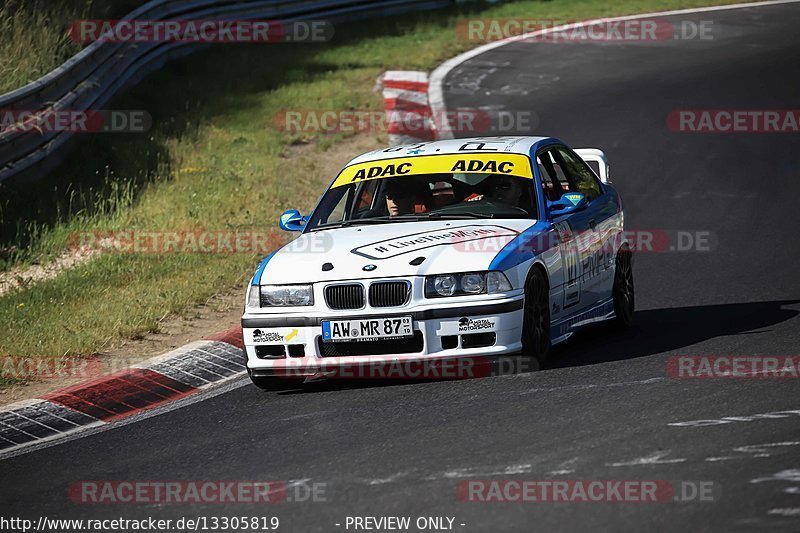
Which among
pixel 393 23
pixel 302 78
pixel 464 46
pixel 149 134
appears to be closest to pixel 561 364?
pixel 149 134

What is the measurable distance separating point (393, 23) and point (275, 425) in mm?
19678

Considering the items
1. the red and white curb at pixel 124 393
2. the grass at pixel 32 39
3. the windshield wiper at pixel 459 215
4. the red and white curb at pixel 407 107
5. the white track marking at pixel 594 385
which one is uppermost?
the grass at pixel 32 39

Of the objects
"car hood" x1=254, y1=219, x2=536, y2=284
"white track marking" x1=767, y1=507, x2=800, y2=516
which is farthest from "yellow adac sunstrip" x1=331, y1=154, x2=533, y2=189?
"white track marking" x1=767, y1=507, x2=800, y2=516

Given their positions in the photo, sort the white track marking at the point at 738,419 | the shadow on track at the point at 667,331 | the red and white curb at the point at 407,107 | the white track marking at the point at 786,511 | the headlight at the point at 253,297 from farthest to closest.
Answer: the red and white curb at the point at 407,107 → the shadow on track at the point at 667,331 → the headlight at the point at 253,297 → the white track marking at the point at 738,419 → the white track marking at the point at 786,511

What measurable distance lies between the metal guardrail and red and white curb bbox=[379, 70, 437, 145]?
3.40m

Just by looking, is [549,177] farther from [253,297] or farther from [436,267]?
[253,297]

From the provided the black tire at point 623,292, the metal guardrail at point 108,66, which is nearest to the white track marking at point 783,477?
the black tire at point 623,292

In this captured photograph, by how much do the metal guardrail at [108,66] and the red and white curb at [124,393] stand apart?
5.27 meters

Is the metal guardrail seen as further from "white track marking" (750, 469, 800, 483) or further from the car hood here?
"white track marking" (750, 469, 800, 483)

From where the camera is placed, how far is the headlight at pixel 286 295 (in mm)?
8039

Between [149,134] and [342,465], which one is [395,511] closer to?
[342,465]

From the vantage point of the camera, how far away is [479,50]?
78.7 feet

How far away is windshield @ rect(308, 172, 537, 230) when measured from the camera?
900 centimetres

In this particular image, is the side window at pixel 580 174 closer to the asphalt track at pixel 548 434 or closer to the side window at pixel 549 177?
the side window at pixel 549 177
